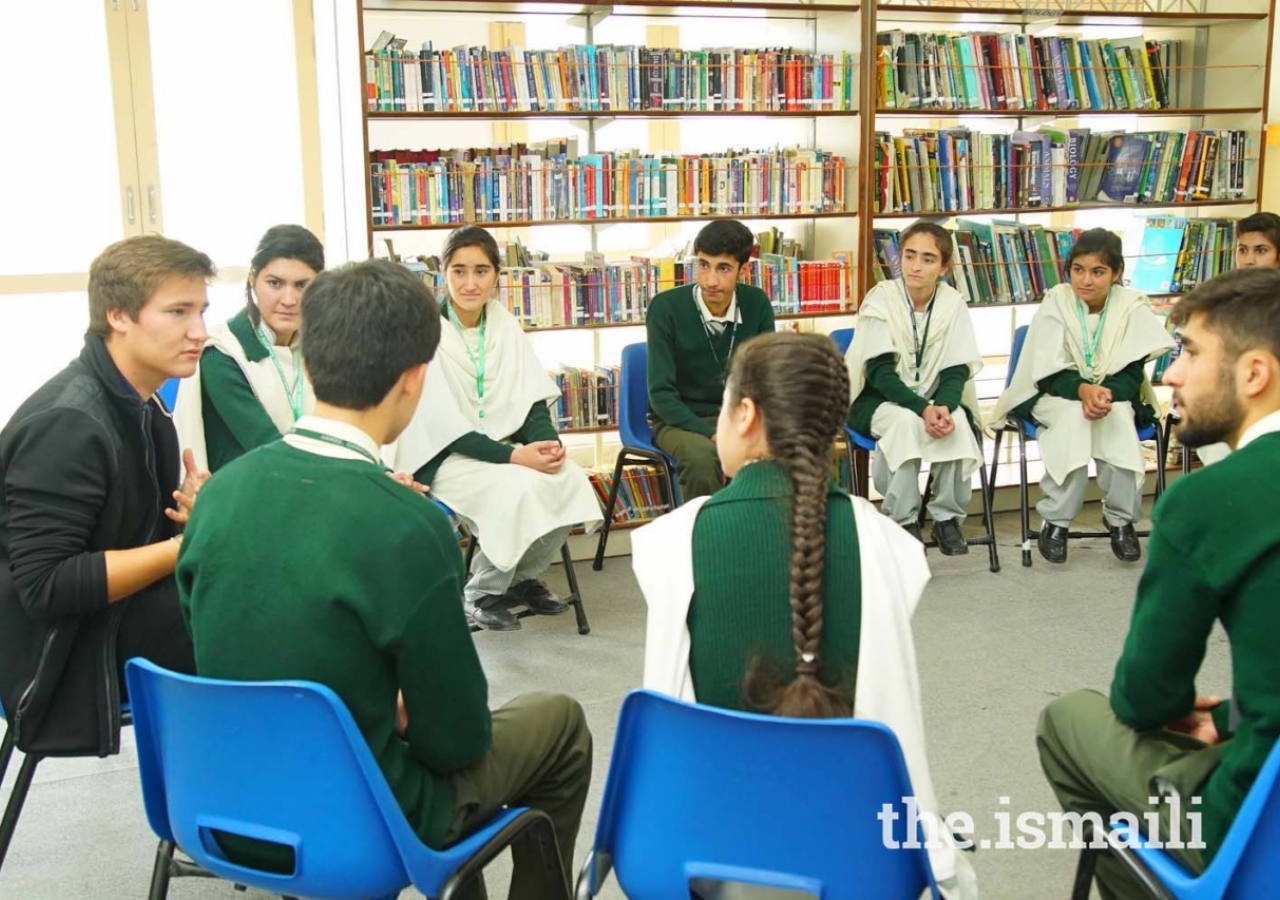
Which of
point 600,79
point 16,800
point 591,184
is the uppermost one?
point 600,79

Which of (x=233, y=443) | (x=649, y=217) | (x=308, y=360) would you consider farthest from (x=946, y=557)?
(x=308, y=360)

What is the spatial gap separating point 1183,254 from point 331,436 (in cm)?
517

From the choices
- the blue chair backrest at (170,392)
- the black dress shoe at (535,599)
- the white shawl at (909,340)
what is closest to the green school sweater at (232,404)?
the blue chair backrest at (170,392)

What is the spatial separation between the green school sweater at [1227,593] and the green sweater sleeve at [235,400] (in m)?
2.21

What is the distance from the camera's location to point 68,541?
7.00 ft

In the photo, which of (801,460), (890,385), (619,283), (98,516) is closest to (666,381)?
(619,283)

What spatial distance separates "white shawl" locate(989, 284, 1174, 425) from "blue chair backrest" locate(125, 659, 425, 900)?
375cm

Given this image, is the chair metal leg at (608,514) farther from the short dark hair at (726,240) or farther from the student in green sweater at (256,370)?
the student in green sweater at (256,370)

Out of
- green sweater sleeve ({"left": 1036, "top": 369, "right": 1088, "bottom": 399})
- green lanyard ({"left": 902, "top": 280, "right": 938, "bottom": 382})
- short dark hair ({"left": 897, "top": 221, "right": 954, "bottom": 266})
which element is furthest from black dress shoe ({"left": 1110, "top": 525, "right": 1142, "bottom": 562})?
short dark hair ({"left": 897, "top": 221, "right": 954, "bottom": 266})

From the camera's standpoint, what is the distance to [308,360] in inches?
70.2

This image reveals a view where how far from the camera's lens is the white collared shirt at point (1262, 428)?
5.79 feet

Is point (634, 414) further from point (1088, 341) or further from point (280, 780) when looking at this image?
point (280, 780)

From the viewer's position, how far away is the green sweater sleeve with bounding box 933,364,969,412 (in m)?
4.74

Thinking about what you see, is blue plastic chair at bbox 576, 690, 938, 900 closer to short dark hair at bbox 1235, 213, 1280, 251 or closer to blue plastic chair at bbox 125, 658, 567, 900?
blue plastic chair at bbox 125, 658, 567, 900
